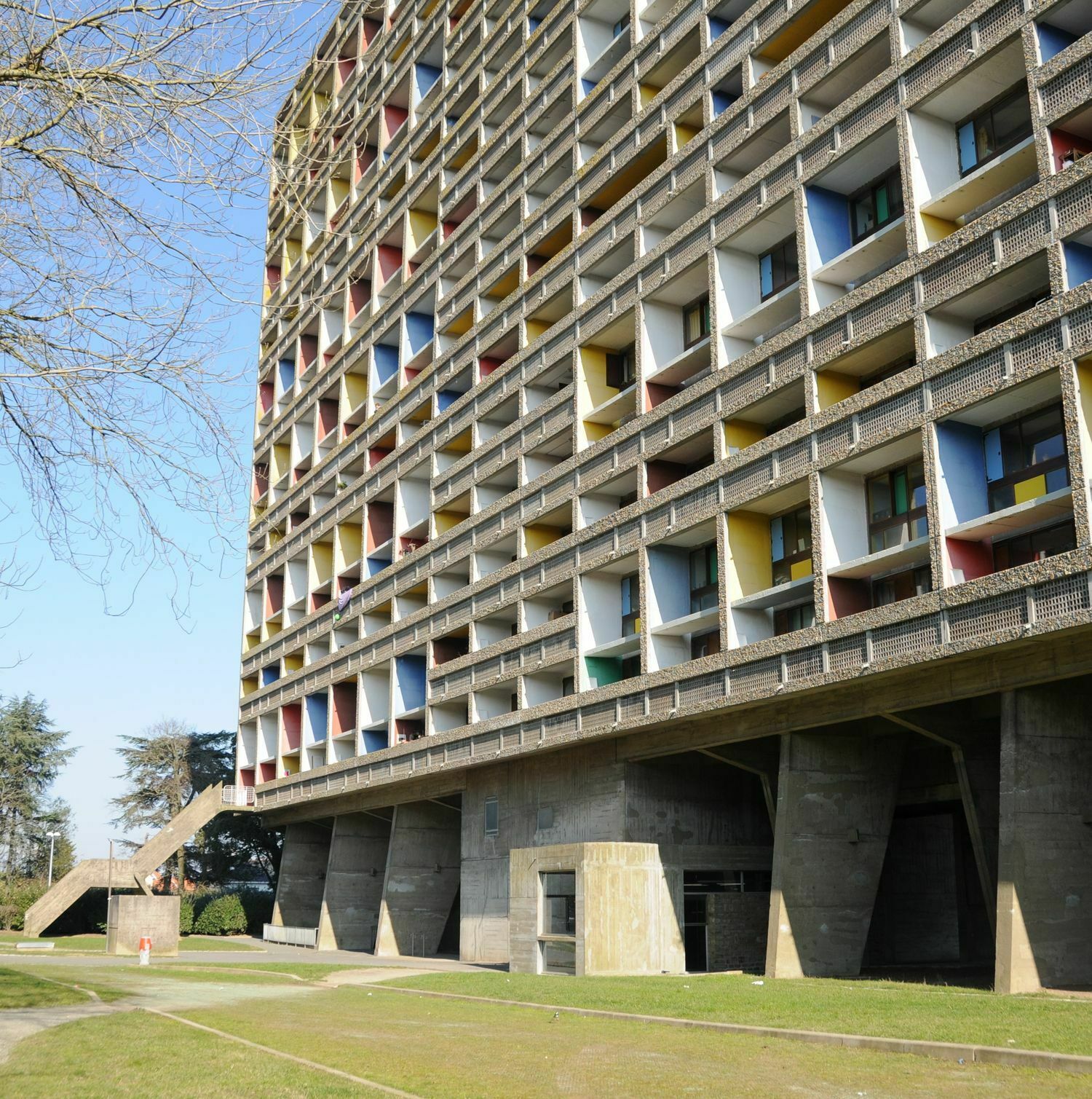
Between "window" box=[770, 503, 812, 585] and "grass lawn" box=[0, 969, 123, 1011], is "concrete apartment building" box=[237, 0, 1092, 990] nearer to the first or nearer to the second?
"window" box=[770, 503, 812, 585]

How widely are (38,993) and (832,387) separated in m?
19.2

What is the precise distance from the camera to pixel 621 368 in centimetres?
3678

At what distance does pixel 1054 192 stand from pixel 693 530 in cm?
1128

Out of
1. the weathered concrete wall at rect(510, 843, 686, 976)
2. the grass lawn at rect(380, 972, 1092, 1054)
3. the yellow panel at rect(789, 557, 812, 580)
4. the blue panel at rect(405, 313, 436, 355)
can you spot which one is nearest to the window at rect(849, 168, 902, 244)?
the yellow panel at rect(789, 557, 812, 580)

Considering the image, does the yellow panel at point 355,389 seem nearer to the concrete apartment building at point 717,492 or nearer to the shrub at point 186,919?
the concrete apartment building at point 717,492

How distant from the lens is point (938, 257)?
2373 cm

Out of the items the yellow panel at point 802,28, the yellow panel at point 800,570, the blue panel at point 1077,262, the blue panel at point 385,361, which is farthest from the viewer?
the blue panel at point 385,361

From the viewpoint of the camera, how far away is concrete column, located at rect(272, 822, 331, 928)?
58094 millimetres

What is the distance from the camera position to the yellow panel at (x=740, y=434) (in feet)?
95.3

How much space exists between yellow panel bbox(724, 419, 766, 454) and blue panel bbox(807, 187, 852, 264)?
4.12 meters

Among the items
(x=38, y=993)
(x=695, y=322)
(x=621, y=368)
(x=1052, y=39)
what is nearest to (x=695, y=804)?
(x=621, y=368)

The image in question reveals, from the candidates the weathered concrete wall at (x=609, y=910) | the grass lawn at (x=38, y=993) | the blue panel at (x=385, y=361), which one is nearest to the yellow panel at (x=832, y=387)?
the weathered concrete wall at (x=609, y=910)

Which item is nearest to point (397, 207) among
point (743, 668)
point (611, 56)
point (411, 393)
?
point (411, 393)

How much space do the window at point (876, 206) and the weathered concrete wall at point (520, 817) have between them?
1443 cm
